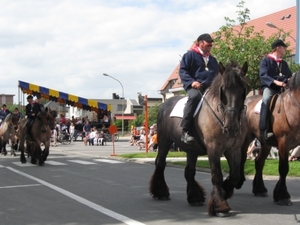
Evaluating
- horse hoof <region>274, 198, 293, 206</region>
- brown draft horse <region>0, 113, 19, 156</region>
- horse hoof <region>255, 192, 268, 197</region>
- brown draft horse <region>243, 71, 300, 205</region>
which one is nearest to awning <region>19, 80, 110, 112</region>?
brown draft horse <region>0, 113, 19, 156</region>

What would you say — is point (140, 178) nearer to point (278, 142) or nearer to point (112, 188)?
point (112, 188)

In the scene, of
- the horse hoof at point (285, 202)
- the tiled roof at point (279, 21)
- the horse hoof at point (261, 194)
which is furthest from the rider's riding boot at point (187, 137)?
the tiled roof at point (279, 21)

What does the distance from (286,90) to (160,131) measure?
2.54 m

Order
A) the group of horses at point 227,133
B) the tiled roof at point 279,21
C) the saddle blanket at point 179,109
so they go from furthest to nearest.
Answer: the tiled roof at point 279,21
the saddle blanket at point 179,109
the group of horses at point 227,133

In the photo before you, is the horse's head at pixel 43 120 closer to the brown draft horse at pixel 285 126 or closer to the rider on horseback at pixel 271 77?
the rider on horseback at pixel 271 77

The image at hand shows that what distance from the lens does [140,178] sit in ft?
46.0

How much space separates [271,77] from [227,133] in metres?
2.54

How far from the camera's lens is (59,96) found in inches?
1907

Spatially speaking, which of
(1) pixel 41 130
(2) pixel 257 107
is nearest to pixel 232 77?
(2) pixel 257 107

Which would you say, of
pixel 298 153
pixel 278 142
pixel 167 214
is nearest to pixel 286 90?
pixel 278 142

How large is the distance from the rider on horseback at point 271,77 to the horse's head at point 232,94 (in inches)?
77.0

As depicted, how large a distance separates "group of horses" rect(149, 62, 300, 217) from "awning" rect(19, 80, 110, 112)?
3300cm

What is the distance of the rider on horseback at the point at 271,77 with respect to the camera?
9.74 m

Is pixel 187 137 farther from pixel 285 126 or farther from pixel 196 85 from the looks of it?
pixel 285 126
